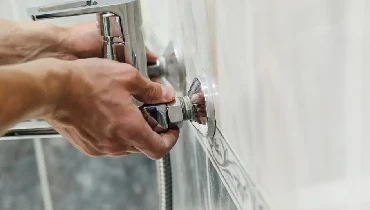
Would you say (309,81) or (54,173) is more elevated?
(309,81)

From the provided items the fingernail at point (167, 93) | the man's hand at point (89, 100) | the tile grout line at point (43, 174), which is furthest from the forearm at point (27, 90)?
the tile grout line at point (43, 174)

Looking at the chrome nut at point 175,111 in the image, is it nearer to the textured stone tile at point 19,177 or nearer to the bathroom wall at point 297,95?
the bathroom wall at point 297,95

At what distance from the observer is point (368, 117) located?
8.3 inches

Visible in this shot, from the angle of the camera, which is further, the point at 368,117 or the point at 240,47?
the point at 240,47

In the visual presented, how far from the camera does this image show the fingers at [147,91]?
45 cm

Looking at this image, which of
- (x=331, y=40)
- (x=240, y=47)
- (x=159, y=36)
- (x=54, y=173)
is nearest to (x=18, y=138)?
(x=54, y=173)

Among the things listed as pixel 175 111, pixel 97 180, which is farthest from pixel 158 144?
pixel 97 180

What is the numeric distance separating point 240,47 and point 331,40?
0.13 m

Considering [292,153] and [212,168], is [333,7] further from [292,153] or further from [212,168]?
[212,168]

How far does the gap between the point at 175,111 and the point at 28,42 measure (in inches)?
7.9

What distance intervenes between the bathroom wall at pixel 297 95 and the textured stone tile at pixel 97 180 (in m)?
0.41

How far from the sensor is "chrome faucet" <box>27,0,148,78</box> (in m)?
0.47

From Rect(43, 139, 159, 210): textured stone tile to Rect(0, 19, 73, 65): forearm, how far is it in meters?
0.25

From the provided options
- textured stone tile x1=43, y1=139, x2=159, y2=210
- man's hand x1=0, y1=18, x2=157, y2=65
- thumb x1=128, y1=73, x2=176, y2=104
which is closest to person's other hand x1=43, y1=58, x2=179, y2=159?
thumb x1=128, y1=73, x2=176, y2=104
